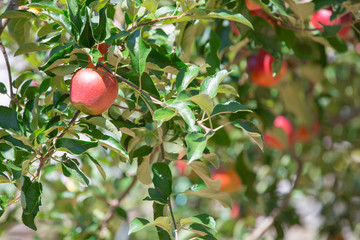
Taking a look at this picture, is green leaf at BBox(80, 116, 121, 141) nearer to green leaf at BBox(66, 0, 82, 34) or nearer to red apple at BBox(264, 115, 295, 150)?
green leaf at BBox(66, 0, 82, 34)

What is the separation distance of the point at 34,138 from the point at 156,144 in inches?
7.5

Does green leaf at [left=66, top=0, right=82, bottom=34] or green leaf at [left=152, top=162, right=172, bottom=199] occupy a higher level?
green leaf at [left=66, top=0, right=82, bottom=34]

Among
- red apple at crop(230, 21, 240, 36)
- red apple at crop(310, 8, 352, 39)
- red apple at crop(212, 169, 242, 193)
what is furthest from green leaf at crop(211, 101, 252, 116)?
red apple at crop(212, 169, 242, 193)

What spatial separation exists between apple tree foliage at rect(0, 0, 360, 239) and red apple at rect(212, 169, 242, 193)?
0.04 meters

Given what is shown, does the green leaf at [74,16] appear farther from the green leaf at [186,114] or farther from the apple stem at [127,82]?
the green leaf at [186,114]

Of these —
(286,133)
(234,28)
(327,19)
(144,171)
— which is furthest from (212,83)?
(286,133)

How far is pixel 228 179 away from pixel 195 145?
4.26 ft

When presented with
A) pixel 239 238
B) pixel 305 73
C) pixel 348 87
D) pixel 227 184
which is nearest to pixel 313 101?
pixel 305 73

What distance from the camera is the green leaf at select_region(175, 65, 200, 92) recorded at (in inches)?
26.8

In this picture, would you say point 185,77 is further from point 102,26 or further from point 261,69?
point 261,69

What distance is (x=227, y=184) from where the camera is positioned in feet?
6.15

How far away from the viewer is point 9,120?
71 centimetres

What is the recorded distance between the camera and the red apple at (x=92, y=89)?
2.22 ft

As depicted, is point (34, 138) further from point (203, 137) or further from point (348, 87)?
point (348, 87)
